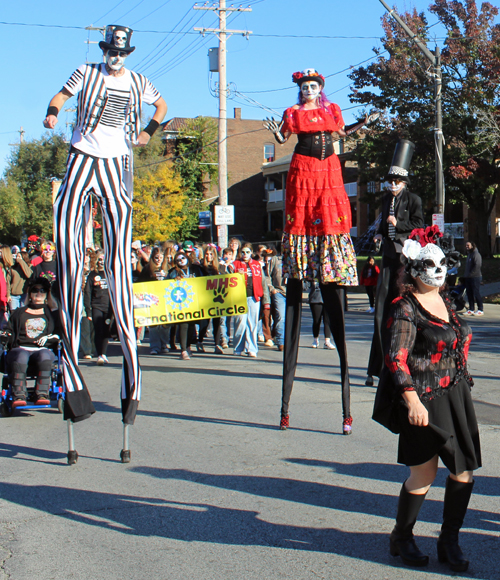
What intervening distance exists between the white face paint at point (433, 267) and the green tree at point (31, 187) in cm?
5247

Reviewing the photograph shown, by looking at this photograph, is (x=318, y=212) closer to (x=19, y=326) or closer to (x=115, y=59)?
(x=115, y=59)

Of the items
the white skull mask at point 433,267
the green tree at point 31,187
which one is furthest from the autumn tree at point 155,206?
the white skull mask at point 433,267

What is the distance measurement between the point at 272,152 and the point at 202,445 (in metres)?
64.9

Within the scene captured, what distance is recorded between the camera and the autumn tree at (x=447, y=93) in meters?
28.3

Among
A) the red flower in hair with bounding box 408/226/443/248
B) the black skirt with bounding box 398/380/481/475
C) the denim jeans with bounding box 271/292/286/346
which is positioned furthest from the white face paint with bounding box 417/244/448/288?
the denim jeans with bounding box 271/292/286/346

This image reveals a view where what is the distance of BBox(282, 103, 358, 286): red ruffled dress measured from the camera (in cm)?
625

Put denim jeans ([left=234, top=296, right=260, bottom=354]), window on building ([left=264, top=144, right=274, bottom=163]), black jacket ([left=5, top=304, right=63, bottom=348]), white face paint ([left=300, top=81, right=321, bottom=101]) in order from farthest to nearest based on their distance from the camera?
window on building ([left=264, top=144, right=274, bottom=163]) < denim jeans ([left=234, top=296, right=260, bottom=354]) < black jacket ([left=5, top=304, right=63, bottom=348]) < white face paint ([left=300, top=81, right=321, bottom=101])

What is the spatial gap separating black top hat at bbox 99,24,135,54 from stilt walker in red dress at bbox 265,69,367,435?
5.52ft

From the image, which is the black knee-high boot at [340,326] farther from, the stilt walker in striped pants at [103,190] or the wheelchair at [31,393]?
the wheelchair at [31,393]

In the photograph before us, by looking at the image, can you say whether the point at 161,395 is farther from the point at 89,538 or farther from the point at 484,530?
the point at 484,530

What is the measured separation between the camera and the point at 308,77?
635cm

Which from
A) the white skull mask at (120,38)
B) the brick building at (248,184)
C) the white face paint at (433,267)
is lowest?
the white face paint at (433,267)

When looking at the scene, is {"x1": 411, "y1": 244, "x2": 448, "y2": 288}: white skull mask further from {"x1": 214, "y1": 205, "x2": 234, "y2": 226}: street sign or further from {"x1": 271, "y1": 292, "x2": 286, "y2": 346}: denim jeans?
{"x1": 214, "y1": 205, "x2": 234, "y2": 226}: street sign

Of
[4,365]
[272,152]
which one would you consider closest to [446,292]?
[4,365]
